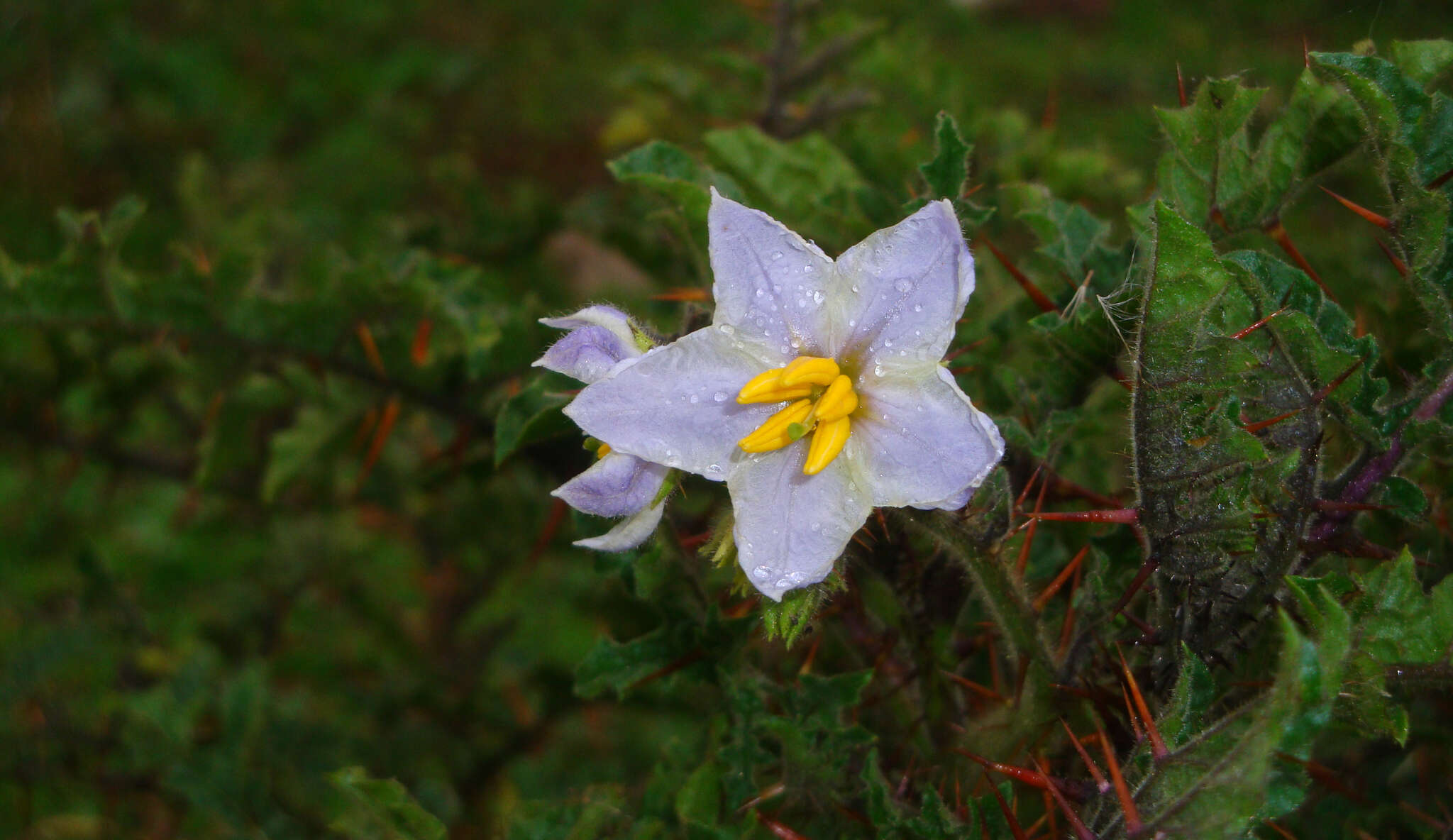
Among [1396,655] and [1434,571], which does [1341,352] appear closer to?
[1396,655]

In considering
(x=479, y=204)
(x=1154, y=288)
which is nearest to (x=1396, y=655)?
(x=1154, y=288)

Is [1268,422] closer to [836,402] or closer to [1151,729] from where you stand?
[1151,729]

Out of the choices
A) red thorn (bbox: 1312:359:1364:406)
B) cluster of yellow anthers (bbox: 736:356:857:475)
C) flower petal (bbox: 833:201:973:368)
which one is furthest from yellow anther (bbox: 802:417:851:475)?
red thorn (bbox: 1312:359:1364:406)

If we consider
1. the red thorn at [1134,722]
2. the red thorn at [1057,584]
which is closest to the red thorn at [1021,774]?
the red thorn at [1134,722]

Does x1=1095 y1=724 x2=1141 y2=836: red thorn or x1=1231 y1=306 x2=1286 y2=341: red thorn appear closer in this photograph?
x1=1095 y1=724 x2=1141 y2=836: red thorn

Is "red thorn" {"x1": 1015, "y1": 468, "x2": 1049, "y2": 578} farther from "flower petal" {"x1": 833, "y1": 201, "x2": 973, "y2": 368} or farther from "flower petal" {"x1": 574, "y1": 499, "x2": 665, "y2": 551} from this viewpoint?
"flower petal" {"x1": 574, "y1": 499, "x2": 665, "y2": 551}

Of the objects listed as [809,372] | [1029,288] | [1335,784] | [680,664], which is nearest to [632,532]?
[809,372]

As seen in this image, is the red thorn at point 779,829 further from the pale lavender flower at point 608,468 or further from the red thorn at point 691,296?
the red thorn at point 691,296
